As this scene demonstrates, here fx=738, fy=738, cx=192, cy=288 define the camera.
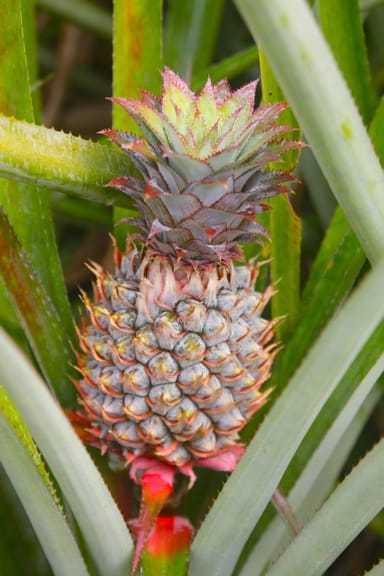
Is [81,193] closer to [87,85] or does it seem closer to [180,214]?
[180,214]

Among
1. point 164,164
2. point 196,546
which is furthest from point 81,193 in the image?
point 196,546

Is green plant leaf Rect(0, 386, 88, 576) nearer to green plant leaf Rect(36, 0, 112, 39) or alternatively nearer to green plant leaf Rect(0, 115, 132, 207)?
green plant leaf Rect(0, 115, 132, 207)

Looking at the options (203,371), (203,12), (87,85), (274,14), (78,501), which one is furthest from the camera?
(87,85)

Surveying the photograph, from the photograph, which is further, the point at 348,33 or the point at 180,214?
the point at 348,33

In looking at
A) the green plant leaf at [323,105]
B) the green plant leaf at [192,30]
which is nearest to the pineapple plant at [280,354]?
the green plant leaf at [323,105]

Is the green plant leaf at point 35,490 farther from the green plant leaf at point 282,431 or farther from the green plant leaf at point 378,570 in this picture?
the green plant leaf at point 378,570

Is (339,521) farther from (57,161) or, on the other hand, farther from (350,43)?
(350,43)

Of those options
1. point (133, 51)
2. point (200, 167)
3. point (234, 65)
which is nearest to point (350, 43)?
point (234, 65)
